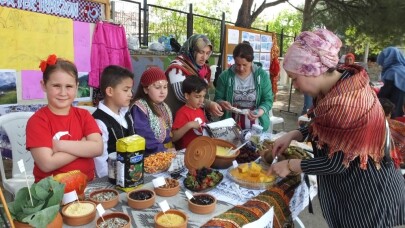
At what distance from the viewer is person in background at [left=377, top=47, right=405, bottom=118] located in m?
4.57

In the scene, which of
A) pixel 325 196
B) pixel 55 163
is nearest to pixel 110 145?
pixel 55 163

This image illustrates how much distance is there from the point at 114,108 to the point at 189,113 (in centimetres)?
71

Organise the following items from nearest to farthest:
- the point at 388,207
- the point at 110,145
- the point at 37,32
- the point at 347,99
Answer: the point at 347,99, the point at 388,207, the point at 110,145, the point at 37,32

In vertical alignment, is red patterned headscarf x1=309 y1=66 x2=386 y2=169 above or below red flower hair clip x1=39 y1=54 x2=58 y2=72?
below

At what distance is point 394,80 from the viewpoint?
4.59 metres

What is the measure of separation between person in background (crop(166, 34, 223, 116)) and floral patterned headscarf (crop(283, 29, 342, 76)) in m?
1.49

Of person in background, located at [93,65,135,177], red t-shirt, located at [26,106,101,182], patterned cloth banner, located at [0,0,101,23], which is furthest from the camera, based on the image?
patterned cloth banner, located at [0,0,101,23]

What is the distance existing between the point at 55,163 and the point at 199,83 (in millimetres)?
1378

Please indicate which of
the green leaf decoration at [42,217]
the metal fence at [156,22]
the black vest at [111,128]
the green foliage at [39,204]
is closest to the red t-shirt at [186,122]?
the black vest at [111,128]

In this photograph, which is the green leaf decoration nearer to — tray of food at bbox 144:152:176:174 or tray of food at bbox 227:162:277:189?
tray of food at bbox 144:152:176:174

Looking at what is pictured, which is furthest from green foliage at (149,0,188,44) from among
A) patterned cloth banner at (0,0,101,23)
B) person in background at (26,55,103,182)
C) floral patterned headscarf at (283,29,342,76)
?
floral patterned headscarf at (283,29,342,76)

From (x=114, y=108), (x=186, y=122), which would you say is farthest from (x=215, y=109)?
(x=114, y=108)

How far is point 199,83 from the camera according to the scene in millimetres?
2629

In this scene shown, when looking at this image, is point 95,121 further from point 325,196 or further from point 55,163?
point 325,196
